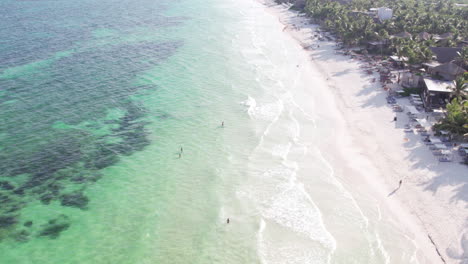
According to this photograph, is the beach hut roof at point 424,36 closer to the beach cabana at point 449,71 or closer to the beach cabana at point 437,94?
the beach cabana at point 449,71

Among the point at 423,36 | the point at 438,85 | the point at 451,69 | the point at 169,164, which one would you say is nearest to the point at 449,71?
the point at 451,69

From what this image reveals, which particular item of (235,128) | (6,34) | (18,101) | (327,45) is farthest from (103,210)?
(6,34)

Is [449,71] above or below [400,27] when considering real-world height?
above

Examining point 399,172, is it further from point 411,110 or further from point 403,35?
point 403,35

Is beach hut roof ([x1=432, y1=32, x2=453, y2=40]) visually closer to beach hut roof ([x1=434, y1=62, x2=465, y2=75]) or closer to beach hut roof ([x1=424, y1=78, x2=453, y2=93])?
beach hut roof ([x1=434, y1=62, x2=465, y2=75])

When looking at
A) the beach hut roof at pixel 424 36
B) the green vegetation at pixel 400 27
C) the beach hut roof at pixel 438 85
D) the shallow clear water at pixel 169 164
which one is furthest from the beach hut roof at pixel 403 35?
the beach hut roof at pixel 438 85

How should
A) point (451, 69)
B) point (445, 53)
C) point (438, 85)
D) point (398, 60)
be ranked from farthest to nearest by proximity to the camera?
point (398, 60) → point (445, 53) → point (451, 69) → point (438, 85)
